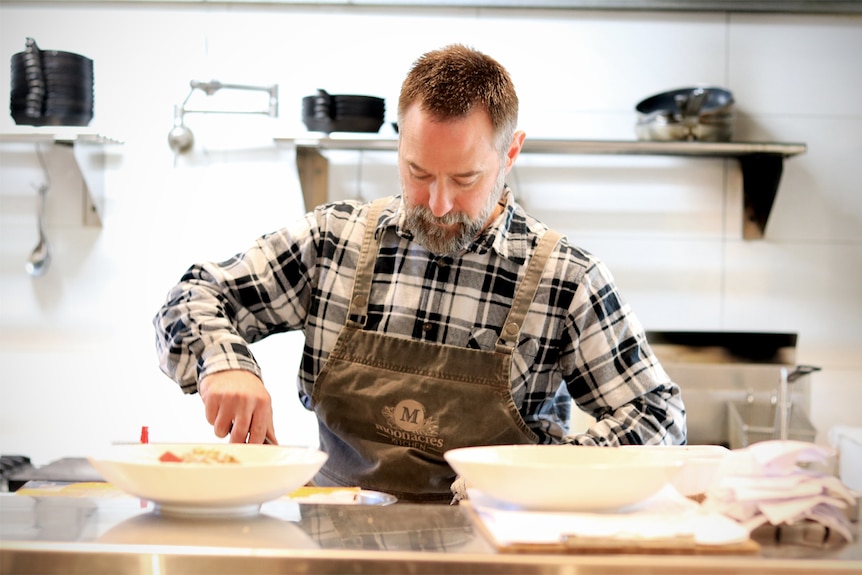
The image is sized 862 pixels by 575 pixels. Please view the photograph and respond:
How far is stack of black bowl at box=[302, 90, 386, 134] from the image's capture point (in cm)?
309

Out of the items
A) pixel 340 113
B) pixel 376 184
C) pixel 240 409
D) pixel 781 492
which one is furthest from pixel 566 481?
pixel 376 184

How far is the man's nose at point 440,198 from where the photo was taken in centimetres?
172

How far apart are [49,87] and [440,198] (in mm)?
1923

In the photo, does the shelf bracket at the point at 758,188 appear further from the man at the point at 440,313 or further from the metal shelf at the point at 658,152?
the man at the point at 440,313

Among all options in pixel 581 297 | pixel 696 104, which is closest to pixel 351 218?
pixel 581 297

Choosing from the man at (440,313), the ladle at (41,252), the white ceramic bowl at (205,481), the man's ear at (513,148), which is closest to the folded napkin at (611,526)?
the white ceramic bowl at (205,481)

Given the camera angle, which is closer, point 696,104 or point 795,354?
point 696,104

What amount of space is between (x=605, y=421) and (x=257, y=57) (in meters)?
2.20

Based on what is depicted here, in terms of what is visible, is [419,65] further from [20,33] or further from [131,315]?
[20,33]

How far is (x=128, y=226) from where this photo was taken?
3.46m

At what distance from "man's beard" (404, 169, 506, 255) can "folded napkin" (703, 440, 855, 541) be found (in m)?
0.80

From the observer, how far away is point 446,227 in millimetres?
1786

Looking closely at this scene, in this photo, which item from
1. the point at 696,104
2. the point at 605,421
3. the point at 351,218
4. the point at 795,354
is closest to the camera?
the point at 605,421

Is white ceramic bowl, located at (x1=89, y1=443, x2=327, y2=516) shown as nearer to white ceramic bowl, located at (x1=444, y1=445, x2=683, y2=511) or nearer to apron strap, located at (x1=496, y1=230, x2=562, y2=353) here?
white ceramic bowl, located at (x1=444, y1=445, x2=683, y2=511)
